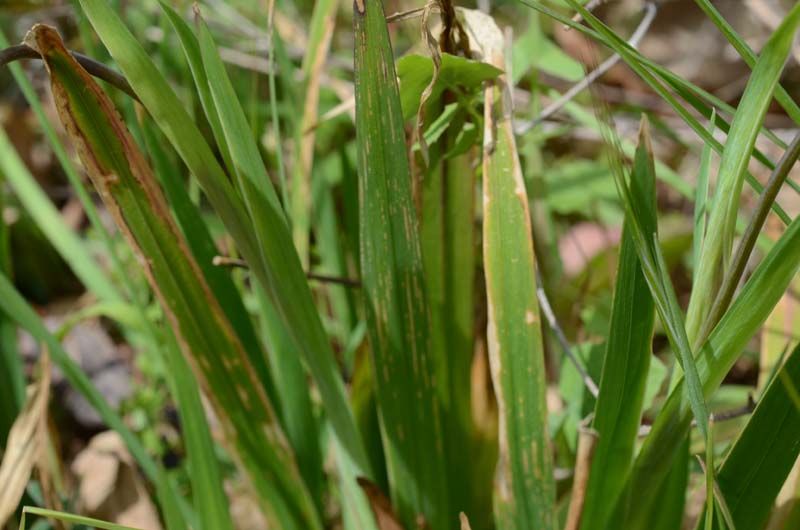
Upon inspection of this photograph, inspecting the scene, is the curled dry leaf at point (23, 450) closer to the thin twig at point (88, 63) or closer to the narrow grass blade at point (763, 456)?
the thin twig at point (88, 63)

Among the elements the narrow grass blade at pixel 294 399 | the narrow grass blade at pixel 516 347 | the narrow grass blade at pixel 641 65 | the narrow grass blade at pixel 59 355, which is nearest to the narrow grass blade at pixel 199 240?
the narrow grass blade at pixel 294 399

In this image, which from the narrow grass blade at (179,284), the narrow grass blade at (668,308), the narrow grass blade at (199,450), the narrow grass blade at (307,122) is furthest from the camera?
the narrow grass blade at (307,122)

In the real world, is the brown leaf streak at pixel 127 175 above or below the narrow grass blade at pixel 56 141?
below

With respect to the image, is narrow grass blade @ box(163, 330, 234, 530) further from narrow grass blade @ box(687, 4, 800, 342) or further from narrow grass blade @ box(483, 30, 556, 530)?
narrow grass blade @ box(687, 4, 800, 342)

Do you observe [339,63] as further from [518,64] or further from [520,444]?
[520,444]

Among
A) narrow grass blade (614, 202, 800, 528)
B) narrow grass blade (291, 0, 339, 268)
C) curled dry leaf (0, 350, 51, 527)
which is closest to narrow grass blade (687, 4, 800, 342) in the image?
narrow grass blade (614, 202, 800, 528)

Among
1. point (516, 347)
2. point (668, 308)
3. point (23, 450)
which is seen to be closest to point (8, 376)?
point (23, 450)

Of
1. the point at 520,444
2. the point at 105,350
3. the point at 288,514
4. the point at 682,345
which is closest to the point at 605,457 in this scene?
the point at 520,444
